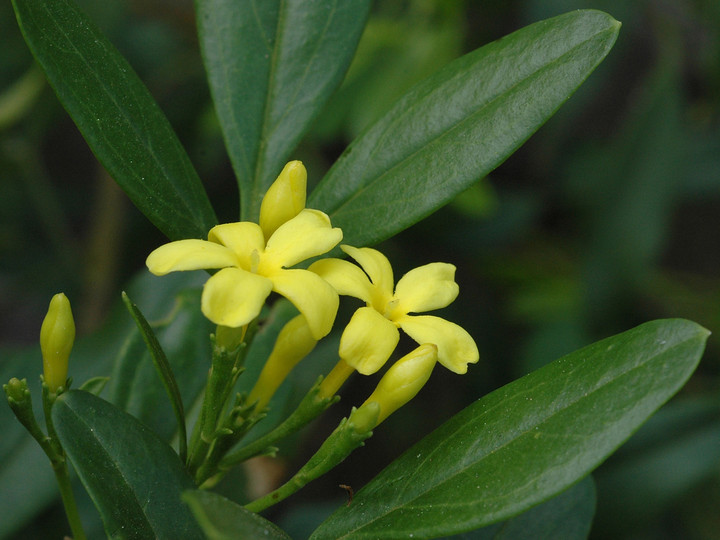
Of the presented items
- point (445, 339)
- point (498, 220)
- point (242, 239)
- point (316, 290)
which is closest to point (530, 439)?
point (445, 339)

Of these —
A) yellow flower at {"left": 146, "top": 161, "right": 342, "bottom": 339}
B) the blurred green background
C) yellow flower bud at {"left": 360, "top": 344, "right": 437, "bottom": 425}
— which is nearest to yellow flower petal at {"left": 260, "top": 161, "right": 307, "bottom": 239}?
yellow flower at {"left": 146, "top": 161, "right": 342, "bottom": 339}

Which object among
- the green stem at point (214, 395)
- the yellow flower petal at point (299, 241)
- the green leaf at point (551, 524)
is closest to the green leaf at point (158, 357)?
the green stem at point (214, 395)

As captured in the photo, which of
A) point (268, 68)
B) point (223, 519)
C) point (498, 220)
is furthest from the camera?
point (498, 220)

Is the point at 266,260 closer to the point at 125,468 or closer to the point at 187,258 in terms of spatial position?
the point at 187,258

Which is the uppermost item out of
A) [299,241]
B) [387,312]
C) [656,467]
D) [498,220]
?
[299,241]

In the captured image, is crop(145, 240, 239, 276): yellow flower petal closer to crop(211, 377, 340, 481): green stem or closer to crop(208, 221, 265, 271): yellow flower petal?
crop(208, 221, 265, 271): yellow flower petal

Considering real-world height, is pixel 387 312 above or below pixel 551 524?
above

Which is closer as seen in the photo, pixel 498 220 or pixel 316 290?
pixel 316 290
